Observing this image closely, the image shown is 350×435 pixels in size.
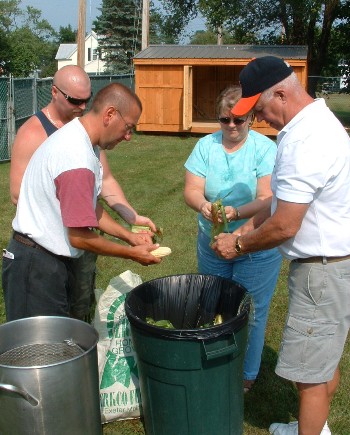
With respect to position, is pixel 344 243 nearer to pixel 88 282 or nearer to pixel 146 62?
pixel 88 282

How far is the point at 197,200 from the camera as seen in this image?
357 centimetres

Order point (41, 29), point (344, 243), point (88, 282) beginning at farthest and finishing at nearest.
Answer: point (41, 29), point (88, 282), point (344, 243)

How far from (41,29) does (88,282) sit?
9946cm

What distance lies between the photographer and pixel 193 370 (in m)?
2.78

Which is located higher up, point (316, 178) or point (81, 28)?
point (81, 28)

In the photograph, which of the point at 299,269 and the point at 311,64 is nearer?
the point at 299,269

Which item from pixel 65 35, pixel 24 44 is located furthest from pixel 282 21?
pixel 65 35

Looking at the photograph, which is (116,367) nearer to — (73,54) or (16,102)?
(16,102)

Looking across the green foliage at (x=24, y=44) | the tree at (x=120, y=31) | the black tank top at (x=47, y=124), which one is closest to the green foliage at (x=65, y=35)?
the green foliage at (x=24, y=44)

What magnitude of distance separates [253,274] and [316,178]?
3.89ft

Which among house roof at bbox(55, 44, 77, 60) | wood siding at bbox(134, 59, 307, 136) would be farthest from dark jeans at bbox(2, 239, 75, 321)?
house roof at bbox(55, 44, 77, 60)

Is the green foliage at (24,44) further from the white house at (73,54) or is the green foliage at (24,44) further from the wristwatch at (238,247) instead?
the wristwatch at (238,247)

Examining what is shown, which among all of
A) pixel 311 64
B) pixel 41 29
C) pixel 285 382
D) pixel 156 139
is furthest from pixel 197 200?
pixel 41 29

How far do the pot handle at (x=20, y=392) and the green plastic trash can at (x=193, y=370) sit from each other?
2.04 ft
